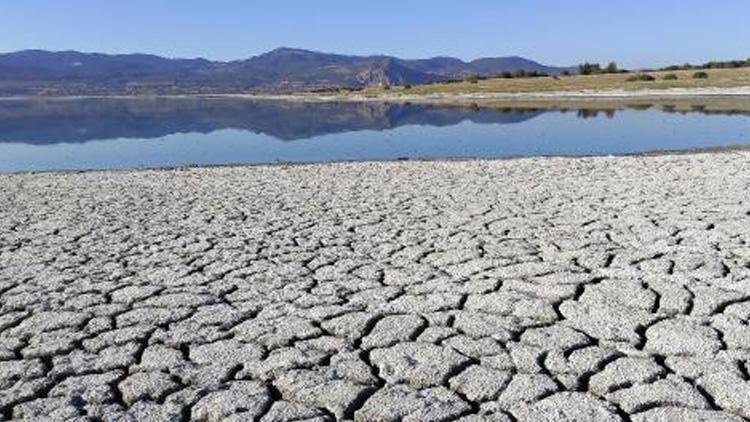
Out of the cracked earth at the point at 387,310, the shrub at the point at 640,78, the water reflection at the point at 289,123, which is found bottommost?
the water reflection at the point at 289,123

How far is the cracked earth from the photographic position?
335 centimetres

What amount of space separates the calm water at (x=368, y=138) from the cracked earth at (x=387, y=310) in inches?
308

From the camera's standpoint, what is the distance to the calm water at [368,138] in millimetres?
16266

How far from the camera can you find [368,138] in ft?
67.1

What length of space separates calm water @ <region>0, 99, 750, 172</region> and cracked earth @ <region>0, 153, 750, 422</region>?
25.7 ft

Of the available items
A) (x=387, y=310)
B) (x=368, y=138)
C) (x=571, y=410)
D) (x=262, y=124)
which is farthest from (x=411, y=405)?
(x=262, y=124)

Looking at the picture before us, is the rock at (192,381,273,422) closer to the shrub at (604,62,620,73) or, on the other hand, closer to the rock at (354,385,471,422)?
the rock at (354,385,471,422)

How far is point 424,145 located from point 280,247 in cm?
1193

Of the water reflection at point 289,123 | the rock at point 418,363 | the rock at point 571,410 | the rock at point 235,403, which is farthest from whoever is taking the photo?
the water reflection at point 289,123

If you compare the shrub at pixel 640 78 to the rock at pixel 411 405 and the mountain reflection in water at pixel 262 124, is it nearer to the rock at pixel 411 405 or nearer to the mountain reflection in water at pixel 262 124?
the mountain reflection in water at pixel 262 124

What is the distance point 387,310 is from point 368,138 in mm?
16116

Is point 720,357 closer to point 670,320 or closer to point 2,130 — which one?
point 670,320

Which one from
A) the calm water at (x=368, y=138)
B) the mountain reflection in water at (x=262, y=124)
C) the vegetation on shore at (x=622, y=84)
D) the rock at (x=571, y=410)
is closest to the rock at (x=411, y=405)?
the rock at (x=571, y=410)

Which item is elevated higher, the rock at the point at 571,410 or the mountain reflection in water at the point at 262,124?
the rock at the point at 571,410
